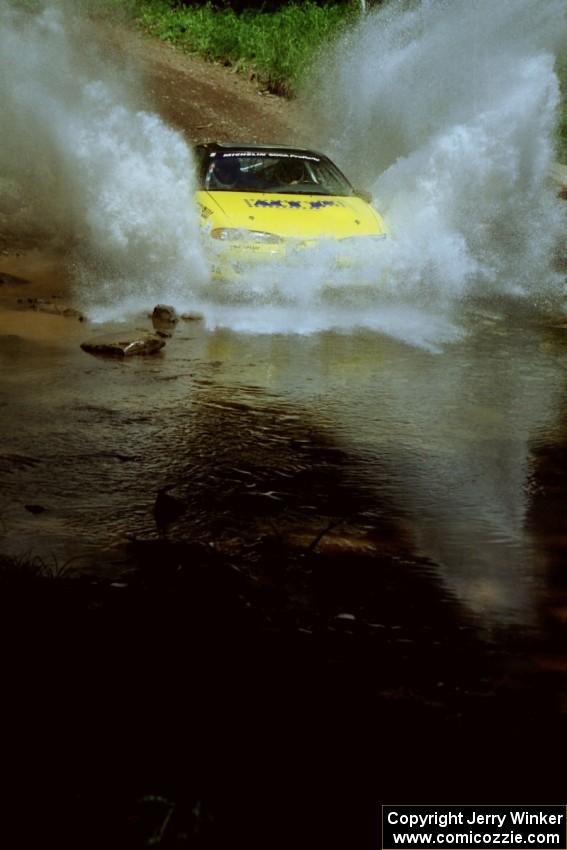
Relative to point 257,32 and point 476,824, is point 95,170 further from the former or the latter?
point 257,32

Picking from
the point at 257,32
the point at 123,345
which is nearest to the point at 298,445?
the point at 123,345

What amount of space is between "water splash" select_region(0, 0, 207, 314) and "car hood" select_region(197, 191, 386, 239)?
1.05 ft

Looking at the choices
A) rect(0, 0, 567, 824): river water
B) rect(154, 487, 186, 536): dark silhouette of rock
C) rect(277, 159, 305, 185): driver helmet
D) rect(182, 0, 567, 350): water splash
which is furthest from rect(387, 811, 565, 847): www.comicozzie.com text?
rect(277, 159, 305, 185): driver helmet

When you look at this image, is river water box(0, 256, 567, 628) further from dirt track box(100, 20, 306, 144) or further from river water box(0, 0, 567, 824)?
dirt track box(100, 20, 306, 144)

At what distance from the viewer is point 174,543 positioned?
15.0 ft

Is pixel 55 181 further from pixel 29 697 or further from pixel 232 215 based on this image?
pixel 29 697

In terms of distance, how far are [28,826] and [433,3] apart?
57.9 ft

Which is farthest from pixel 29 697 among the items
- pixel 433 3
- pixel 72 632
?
Answer: pixel 433 3

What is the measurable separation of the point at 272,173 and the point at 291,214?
127 cm

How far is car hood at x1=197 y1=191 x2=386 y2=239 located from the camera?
10180mm

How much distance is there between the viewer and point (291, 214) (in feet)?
→ 34.3

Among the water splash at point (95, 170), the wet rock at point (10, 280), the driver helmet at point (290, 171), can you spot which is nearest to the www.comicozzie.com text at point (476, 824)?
the water splash at point (95, 170)

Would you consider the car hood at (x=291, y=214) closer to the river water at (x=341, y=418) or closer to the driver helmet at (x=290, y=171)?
the river water at (x=341, y=418)

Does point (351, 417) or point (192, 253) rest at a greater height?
point (192, 253)
